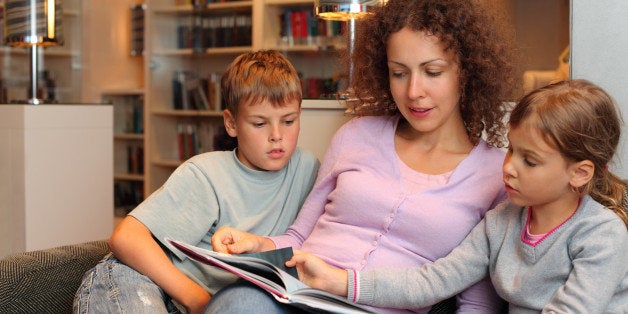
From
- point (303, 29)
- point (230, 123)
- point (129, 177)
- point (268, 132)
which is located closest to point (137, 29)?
point (129, 177)

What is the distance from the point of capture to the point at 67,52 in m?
5.77

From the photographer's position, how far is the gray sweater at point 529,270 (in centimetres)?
120

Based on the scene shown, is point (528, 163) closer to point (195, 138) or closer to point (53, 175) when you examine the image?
point (53, 175)

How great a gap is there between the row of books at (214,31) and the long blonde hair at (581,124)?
410cm

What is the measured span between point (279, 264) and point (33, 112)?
8.17 feet

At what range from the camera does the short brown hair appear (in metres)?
1.64

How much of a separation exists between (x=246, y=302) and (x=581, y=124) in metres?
0.63

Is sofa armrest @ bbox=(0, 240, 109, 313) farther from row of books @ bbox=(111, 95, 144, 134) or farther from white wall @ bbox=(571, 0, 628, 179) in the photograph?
row of books @ bbox=(111, 95, 144, 134)

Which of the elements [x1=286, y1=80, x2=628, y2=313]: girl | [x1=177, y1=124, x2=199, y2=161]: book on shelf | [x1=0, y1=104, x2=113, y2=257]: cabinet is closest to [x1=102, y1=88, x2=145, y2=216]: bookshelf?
[x1=177, y1=124, x2=199, y2=161]: book on shelf

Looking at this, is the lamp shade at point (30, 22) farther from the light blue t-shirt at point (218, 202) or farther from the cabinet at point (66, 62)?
the light blue t-shirt at point (218, 202)

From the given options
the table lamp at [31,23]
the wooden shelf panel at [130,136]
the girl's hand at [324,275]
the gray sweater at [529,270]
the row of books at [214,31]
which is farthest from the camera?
the wooden shelf panel at [130,136]

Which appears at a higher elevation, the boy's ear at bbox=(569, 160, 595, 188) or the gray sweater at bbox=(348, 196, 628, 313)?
the boy's ear at bbox=(569, 160, 595, 188)

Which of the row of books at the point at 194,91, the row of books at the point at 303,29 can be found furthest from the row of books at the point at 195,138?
the row of books at the point at 303,29

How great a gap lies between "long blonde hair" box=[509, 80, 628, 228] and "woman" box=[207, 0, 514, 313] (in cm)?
25
